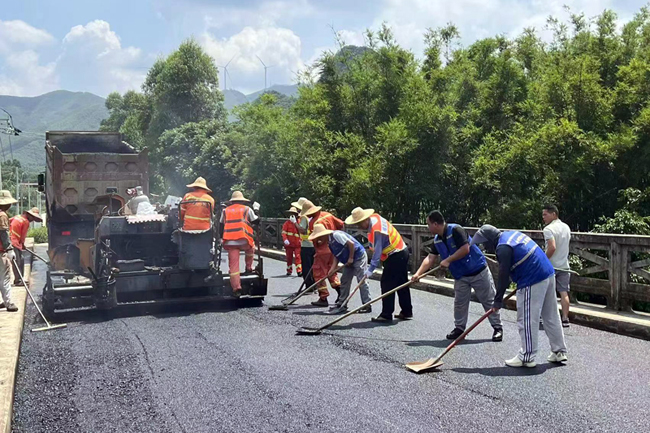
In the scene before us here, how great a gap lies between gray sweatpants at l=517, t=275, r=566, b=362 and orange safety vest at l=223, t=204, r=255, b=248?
4.63 meters

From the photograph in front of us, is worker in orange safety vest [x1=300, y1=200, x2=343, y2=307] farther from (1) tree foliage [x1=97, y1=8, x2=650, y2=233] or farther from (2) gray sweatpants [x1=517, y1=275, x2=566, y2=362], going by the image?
(1) tree foliage [x1=97, y1=8, x2=650, y2=233]

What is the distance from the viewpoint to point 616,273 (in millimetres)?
8344

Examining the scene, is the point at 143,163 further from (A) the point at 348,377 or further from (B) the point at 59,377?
(A) the point at 348,377

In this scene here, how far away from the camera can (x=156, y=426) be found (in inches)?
181

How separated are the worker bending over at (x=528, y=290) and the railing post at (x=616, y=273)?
8.11ft

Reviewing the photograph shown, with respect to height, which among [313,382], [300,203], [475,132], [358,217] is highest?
[475,132]

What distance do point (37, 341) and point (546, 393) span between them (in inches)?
215

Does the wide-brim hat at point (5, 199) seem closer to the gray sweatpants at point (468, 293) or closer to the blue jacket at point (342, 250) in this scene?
the blue jacket at point (342, 250)

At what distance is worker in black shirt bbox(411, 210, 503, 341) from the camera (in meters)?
7.32

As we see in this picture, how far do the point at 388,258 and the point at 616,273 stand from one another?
109 inches

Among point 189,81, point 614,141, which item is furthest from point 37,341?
point 189,81

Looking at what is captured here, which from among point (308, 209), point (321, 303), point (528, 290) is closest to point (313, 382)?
point (528, 290)

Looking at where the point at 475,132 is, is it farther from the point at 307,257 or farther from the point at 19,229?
the point at 19,229

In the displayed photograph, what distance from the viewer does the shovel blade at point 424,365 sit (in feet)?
19.2
